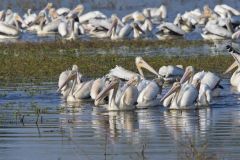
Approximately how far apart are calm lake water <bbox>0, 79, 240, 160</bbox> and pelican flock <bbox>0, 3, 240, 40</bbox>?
43.5 feet

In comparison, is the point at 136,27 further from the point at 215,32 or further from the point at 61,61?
the point at 61,61

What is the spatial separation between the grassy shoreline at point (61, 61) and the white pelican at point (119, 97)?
11.5 feet

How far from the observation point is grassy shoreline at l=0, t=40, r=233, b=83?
54.2 feet

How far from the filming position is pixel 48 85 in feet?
48.8

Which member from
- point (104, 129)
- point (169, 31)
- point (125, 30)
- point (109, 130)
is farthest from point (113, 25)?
point (109, 130)

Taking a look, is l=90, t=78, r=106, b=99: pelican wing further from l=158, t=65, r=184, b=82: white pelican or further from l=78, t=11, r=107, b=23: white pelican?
l=78, t=11, r=107, b=23: white pelican

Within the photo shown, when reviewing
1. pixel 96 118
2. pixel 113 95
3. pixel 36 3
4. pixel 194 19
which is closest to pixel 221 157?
pixel 96 118

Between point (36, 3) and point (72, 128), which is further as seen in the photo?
point (36, 3)

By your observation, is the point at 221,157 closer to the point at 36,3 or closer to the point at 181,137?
the point at 181,137

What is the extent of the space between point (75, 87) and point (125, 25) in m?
13.6

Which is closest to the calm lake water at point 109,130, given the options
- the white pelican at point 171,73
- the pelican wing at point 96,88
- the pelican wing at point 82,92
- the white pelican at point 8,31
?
the pelican wing at point 96,88

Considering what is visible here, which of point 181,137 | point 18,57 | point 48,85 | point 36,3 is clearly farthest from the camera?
point 36,3

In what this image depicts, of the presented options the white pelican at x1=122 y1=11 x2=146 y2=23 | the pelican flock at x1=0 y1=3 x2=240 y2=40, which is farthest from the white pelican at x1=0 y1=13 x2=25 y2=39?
the white pelican at x1=122 y1=11 x2=146 y2=23

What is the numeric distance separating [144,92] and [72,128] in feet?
7.26
